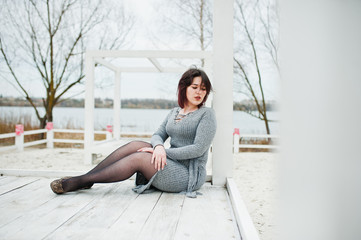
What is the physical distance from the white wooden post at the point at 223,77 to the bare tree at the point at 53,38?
5.55 metres

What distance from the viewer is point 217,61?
221 centimetres

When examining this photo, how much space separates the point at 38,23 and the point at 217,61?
20.4 ft

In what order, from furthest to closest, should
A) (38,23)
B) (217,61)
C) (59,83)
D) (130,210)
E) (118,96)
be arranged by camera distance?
(59,83)
(38,23)
(118,96)
(217,61)
(130,210)

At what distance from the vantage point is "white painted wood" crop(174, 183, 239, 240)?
1260 mm

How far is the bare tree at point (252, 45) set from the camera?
5934 millimetres

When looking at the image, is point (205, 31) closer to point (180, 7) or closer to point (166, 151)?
point (180, 7)

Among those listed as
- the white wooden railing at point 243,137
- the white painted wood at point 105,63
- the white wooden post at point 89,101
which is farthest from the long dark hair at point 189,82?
the white wooden railing at point 243,137

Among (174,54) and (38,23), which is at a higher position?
(38,23)

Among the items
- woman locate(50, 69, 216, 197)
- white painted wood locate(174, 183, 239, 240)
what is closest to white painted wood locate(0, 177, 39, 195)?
woman locate(50, 69, 216, 197)

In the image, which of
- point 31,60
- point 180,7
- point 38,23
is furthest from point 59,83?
point 180,7

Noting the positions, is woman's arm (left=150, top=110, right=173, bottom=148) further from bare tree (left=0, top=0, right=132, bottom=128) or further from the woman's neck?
bare tree (left=0, top=0, right=132, bottom=128)

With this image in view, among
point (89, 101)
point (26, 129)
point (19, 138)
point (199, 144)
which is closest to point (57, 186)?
point (199, 144)

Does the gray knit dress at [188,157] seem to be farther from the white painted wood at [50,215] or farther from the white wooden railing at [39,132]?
the white wooden railing at [39,132]

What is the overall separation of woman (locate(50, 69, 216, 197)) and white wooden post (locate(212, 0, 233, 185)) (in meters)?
0.19
